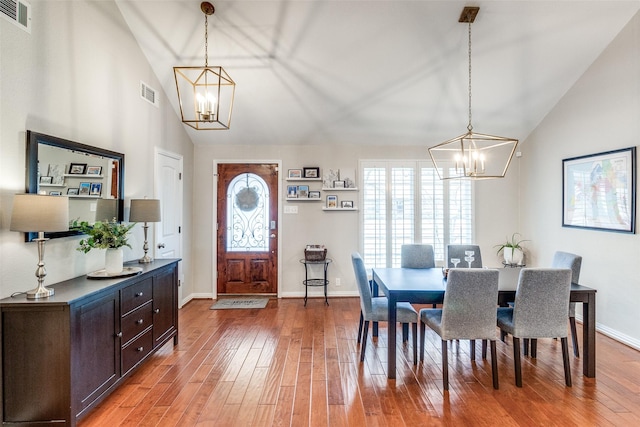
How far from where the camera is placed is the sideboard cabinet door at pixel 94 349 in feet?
6.97

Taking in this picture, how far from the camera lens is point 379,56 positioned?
12.7 feet

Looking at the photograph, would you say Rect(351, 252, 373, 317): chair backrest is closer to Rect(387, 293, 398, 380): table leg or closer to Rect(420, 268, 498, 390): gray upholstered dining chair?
Rect(387, 293, 398, 380): table leg

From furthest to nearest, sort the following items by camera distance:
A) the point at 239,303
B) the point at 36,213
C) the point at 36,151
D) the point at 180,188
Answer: the point at 239,303 → the point at 180,188 → the point at 36,151 → the point at 36,213

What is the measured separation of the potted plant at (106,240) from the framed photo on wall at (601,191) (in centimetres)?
500

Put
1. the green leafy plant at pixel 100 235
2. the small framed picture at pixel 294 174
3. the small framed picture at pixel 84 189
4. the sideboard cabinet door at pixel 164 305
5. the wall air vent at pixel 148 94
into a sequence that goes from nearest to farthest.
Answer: the green leafy plant at pixel 100 235 < the small framed picture at pixel 84 189 < the sideboard cabinet door at pixel 164 305 < the wall air vent at pixel 148 94 < the small framed picture at pixel 294 174

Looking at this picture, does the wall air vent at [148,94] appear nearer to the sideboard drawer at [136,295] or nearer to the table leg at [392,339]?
the sideboard drawer at [136,295]

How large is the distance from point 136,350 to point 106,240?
3.13 ft


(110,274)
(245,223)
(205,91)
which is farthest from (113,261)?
(245,223)

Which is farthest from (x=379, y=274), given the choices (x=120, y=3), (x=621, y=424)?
(x=120, y=3)

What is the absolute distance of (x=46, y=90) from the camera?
2.50 meters

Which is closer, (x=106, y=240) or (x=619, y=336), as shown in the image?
(x=106, y=240)

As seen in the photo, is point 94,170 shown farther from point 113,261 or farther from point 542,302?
point 542,302

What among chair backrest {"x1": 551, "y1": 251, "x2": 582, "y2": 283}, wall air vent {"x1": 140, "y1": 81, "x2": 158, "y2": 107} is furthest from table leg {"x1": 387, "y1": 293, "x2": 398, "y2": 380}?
wall air vent {"x1": 140, "y1": 81, "x2": 158, "y2": 107}

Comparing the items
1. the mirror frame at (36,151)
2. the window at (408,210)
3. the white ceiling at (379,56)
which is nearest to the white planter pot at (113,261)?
the mirror frame at (36,151)
